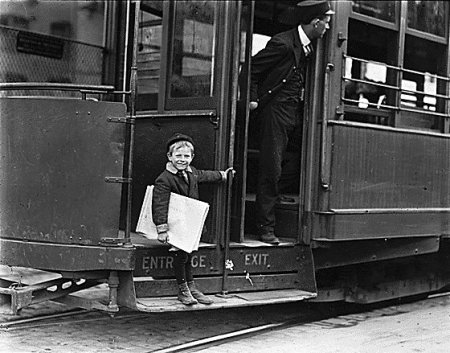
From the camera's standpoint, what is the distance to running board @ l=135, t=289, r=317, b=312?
5363 mm

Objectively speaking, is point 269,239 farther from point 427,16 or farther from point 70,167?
point 427,16

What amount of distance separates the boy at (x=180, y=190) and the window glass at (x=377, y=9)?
1981 millimetres

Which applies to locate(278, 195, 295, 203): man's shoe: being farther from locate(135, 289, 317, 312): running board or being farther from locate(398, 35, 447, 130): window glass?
locate(398, 35, 447, 130): window glass

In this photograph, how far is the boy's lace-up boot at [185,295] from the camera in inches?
218

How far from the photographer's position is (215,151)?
5871 millimetres

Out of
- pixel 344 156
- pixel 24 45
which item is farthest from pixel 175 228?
pixel 24 45

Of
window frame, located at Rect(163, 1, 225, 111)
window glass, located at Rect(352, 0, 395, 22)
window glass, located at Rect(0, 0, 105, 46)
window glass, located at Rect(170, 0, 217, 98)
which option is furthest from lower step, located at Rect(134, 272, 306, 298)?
window glass, located at Rect(0, 0, 105, 46)

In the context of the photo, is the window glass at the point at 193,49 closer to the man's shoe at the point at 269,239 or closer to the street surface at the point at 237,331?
the man's shoe at the point at 269,239

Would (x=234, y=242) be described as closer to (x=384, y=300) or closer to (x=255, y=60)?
(x=255, y=60)

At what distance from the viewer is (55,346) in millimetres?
5477

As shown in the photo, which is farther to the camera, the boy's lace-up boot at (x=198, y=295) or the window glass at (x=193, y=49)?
the window glass at (x=193, y=49)

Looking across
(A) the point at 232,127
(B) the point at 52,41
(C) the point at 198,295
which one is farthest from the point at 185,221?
(B) the point at 52,41

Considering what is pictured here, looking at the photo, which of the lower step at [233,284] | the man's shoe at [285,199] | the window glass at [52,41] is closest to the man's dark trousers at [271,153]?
the man's shoe at [285,199]

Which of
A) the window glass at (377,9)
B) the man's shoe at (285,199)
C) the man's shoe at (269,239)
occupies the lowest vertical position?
the man's shoe at (269,239)
